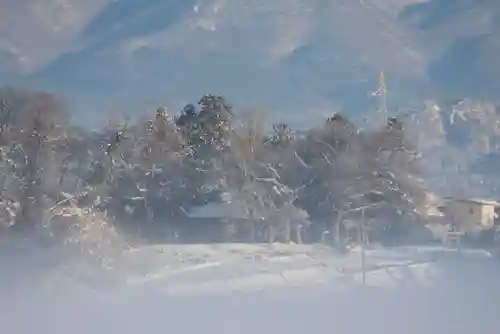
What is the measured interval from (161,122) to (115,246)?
36 cm

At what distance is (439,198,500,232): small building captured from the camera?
2012 mm

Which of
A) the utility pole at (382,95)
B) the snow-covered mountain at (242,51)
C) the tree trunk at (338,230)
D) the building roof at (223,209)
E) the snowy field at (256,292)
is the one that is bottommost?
the snowy field at (256,292)

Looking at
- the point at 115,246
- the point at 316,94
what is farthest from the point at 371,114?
the point at 115,246

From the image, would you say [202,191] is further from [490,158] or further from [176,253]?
[490,158]

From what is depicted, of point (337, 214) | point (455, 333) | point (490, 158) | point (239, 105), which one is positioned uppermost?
point (239, 105)

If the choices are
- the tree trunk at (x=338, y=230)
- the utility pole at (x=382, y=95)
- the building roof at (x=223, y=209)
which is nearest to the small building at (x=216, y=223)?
the building roof at (x=223, y=209)

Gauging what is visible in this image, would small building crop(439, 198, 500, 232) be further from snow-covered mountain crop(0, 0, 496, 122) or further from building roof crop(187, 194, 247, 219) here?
building roof crop(187, 194, 247, 219)

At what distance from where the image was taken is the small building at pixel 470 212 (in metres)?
2.01

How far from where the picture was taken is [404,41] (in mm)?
2094

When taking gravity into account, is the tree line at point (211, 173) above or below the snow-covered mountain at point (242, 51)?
below

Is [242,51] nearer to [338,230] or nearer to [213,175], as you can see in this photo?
[213,175]

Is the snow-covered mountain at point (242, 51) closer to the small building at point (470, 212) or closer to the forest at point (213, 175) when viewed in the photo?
the forest at point (213, 175)

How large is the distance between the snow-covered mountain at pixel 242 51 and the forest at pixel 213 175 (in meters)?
0.09

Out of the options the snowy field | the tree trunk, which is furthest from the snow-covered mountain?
the snowy field
